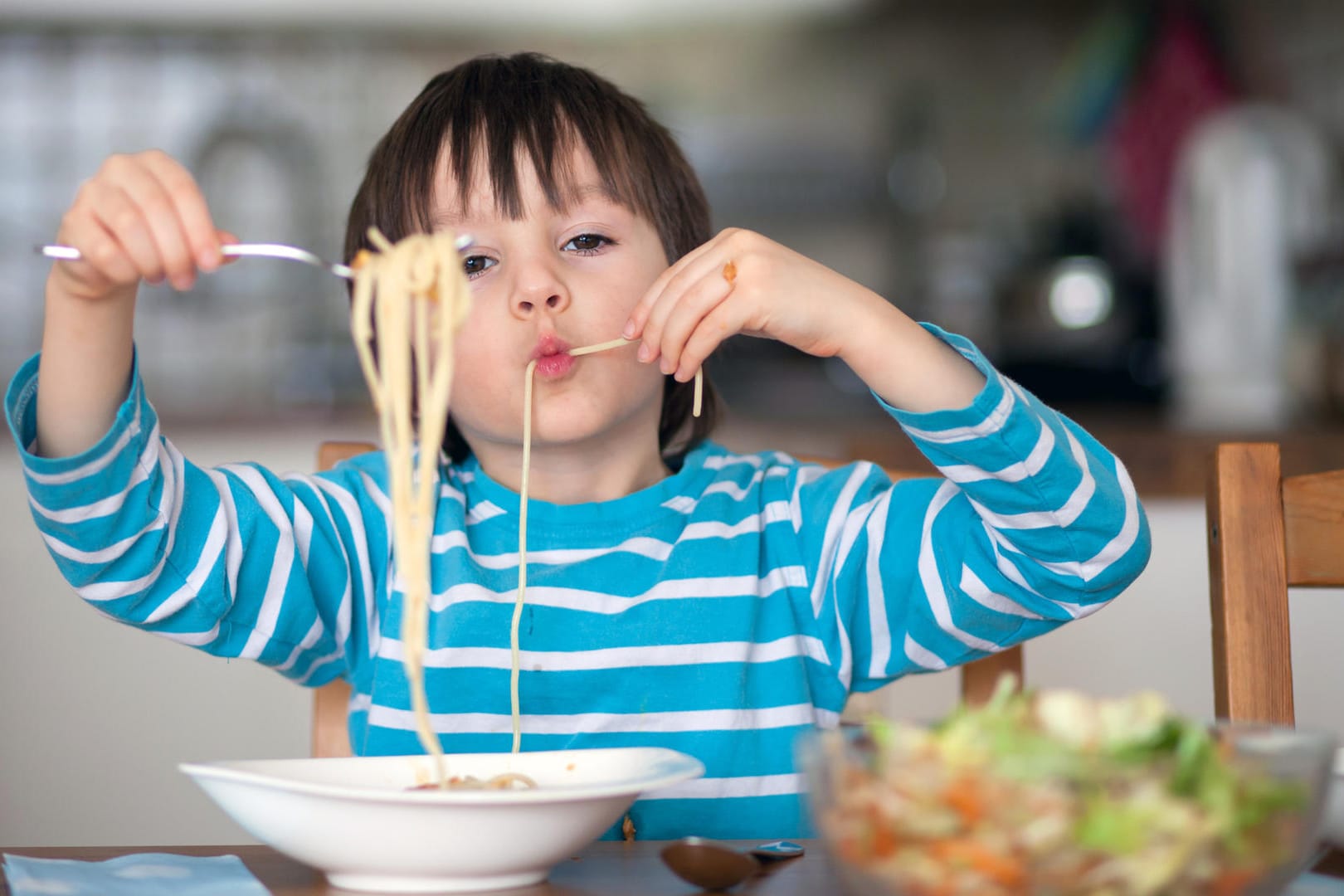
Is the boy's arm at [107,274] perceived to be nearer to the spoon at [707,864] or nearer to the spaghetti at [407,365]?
the spaghetti at [407,365]

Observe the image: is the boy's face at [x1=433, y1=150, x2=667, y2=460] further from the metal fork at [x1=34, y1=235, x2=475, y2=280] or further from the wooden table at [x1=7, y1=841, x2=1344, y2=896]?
the wooden table at [x1=7, y1=841, x2=1344, y2=896]

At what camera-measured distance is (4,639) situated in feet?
5.61

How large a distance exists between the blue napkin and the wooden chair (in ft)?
1.93

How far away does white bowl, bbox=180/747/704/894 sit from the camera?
1.84 ft

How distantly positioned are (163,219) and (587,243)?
39 cm

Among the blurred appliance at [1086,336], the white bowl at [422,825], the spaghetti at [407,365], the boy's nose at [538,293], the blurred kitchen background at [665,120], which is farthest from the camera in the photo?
the blurred kitchen background at [665,120]

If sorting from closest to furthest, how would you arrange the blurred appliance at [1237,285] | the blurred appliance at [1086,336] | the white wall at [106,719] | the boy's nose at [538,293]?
the boy's nose at [538,293], the white wall at [106,719], the blurred appliance at [1237,285], the blurred appliance at [1086,336]

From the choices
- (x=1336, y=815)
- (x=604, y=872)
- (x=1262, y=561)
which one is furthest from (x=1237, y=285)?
(x=604, y=872)

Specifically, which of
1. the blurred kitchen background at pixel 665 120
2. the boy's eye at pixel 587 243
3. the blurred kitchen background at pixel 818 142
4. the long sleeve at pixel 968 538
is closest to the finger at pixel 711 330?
the long sleeve at pixel 968 538

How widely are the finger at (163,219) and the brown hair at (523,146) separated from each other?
0.32 m

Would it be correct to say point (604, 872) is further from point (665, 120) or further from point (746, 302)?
point (665, 120)

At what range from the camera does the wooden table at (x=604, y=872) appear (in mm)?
610

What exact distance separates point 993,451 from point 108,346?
509mm

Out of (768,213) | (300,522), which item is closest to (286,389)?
(768,213)
